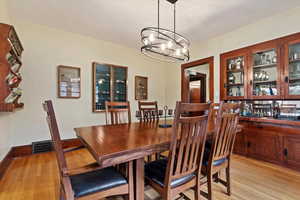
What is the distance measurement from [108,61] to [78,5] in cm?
162

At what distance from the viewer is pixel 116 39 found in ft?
12.5

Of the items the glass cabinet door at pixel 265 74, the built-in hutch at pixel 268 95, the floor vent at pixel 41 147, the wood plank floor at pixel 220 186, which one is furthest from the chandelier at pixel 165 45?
the floor vent at pixel 41 147

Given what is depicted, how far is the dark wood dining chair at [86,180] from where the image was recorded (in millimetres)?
1024

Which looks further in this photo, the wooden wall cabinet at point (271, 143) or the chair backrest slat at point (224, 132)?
the wooden wall cabinet at point (271, 143)

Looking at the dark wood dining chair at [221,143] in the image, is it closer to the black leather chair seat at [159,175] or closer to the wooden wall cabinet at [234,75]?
the black leather chair seat at [159,175]

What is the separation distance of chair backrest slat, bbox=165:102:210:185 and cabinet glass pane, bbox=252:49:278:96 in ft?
7.71

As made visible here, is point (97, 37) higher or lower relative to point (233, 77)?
higher

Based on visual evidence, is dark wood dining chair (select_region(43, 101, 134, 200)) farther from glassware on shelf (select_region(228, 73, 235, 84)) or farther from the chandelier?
glassware on shelf (select_region(228, 73, 235, 84))

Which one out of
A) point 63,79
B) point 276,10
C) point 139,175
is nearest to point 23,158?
point 63,79

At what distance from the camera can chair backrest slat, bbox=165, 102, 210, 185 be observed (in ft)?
3.59

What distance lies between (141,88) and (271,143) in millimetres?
3229

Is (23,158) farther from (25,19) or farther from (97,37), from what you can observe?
(97,37)

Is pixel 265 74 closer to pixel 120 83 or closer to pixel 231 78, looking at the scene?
pixel 231 78

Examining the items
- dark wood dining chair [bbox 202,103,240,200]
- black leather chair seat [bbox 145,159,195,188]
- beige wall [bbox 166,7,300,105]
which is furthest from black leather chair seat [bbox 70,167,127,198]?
beige wall [bbox 166,7,300,105]
